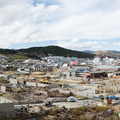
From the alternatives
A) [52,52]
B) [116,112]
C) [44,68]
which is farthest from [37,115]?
[52,52]

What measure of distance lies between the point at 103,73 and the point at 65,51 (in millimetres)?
55349

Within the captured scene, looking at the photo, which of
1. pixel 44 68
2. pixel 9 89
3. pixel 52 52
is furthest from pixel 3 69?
pixel 52 52

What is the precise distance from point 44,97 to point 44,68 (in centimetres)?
2135

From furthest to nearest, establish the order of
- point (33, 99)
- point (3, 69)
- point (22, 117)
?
point (3, 69), point (33, 99), point (22, 117)

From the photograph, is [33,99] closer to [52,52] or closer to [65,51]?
[52,52]

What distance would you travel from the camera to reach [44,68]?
32.6 meters

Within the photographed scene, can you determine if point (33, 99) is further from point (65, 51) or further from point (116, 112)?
point (65, 51)

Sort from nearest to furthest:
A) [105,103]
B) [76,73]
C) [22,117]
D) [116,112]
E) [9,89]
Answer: [22,117] < [116,112] < [105,103] < [9,89] < [76,73]

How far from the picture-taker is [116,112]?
8.05m

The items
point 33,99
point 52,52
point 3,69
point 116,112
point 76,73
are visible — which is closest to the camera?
point 116,112

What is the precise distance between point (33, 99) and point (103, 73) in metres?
15.7

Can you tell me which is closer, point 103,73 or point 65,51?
point 103,73

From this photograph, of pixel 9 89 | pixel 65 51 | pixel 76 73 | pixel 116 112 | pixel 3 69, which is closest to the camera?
pixel 116 112

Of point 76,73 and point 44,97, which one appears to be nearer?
point 44,97
